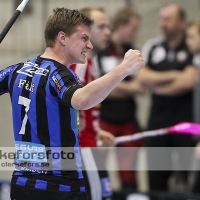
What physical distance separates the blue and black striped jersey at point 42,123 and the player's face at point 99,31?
2.00m

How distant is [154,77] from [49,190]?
12.8 feet

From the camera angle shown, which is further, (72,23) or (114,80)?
(72,23)

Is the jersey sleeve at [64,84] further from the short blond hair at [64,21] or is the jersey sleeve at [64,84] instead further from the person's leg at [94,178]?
the person's leg at [94,178]

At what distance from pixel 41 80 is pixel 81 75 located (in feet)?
6.03

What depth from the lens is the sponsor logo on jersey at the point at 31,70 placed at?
3.78 m

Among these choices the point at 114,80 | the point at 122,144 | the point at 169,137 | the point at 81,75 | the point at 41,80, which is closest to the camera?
the point at 114,80

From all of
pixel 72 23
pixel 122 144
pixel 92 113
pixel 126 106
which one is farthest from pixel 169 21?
pixel 72 23

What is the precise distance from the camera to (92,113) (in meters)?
5.74

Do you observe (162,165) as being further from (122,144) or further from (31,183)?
(31,183)

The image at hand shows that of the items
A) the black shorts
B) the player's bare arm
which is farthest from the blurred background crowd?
the player's bare arm

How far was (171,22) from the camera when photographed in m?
7.48

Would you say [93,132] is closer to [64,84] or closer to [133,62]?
[64,84]

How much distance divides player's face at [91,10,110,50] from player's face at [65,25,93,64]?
1961 mm

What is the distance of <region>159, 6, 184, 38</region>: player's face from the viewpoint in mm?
7457
